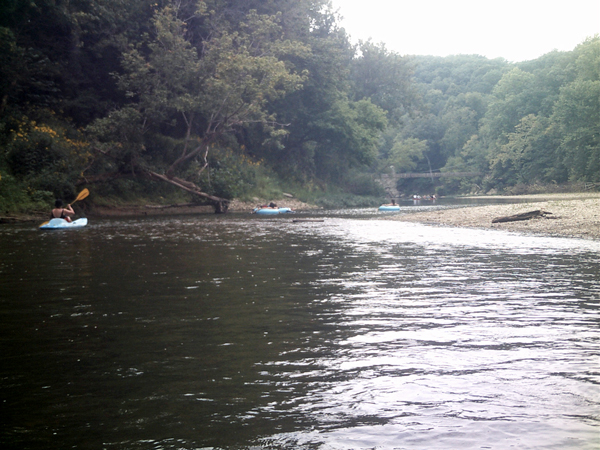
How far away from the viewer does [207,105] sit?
122ft

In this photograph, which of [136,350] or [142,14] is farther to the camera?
[142,14]

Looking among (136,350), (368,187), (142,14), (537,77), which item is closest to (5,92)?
(142,14)

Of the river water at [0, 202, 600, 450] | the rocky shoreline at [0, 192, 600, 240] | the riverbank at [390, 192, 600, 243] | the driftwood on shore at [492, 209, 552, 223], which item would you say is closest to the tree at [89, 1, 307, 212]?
the rocky shoreline at [0, 192, 600, 240]

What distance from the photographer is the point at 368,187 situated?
68.0m

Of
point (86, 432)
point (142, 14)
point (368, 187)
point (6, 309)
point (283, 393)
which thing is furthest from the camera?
→ point (368, 187)

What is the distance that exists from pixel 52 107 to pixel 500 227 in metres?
29.9

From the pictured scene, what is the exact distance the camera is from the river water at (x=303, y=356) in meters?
3.90

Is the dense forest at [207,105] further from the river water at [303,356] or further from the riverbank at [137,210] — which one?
the river water at [303,356]

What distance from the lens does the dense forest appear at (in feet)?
111

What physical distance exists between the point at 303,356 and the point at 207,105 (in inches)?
1318

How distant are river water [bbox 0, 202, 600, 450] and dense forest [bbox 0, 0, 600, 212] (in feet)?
76.5

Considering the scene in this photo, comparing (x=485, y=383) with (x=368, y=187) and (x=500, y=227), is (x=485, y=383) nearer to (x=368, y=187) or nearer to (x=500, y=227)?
(x=500, y=227)

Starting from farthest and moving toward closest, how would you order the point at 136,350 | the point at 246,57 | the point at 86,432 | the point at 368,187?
the point at 368,187 → the point at 246,57 → the point at 136,350 → the point at 86,432

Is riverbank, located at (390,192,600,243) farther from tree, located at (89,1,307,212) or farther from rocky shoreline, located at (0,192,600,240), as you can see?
tree, located at (89,1,307,212)
